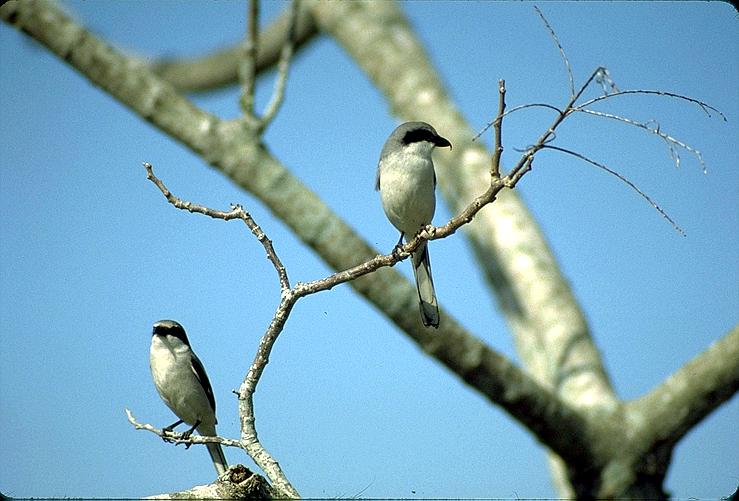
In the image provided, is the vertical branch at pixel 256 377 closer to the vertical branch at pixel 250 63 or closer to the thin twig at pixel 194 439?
the thin twig at pixel 194 439

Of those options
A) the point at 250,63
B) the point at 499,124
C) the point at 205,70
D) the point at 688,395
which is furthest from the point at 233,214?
the point at 205,70

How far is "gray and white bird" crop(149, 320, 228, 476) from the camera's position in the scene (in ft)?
15.8

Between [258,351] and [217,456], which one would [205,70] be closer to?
[217,456]

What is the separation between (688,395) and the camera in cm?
579

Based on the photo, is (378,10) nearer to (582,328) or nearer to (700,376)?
(582,328)

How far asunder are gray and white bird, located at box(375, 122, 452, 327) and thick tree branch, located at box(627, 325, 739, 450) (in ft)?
8.57

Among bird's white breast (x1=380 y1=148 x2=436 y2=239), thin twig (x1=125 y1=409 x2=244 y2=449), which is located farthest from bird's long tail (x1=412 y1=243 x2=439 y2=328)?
thin twig (x1=125 y1=409 x2=244 y2=449)

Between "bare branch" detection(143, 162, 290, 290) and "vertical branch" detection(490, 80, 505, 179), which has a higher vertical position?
"bare branch" detection(143, 162, 290, 290)

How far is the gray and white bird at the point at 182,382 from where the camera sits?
483 cm

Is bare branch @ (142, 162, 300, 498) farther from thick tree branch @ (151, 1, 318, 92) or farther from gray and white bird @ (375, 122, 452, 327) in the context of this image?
thick tree branch @ (151, 1, 318, 92)

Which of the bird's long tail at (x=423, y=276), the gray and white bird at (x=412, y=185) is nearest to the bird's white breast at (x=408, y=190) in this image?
the gray and white bird at (x=412, y=185)

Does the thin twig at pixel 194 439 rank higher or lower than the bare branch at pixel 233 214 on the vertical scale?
lower

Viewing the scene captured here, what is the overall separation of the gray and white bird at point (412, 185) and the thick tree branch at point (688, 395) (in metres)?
2.61

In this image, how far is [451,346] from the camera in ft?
18.2
